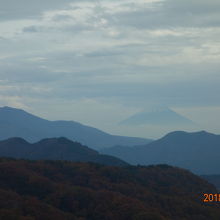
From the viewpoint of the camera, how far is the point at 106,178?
241 feet

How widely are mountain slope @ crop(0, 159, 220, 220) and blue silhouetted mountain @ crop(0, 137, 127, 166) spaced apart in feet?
143

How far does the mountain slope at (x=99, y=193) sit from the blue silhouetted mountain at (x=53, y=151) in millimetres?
43685

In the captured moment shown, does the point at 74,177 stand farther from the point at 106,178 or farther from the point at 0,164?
the point at 0,164

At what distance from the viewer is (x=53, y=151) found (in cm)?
13962

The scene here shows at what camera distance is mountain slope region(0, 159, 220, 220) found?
166 feet

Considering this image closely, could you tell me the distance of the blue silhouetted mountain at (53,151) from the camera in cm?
12888

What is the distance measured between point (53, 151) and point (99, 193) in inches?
3273

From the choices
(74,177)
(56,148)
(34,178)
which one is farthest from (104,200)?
(56,148)
